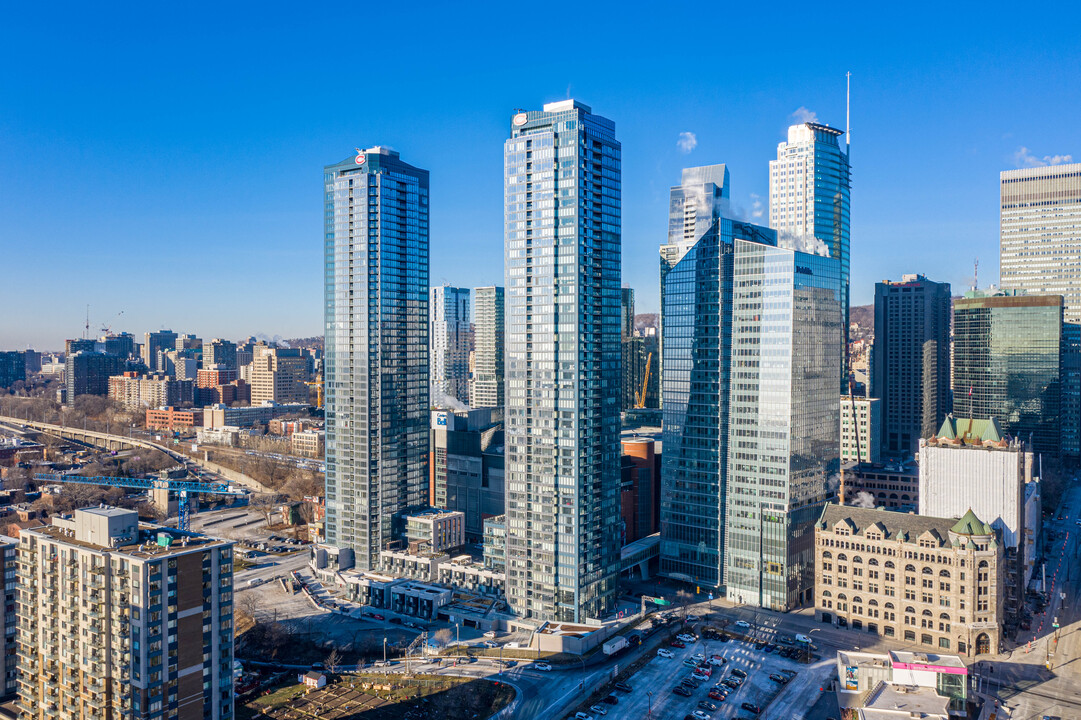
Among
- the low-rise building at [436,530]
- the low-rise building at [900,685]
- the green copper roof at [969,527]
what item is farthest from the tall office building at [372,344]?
the green copper roof at [969,527]

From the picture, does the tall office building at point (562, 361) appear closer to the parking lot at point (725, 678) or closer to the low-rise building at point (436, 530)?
the parking lot at point (725, 678)

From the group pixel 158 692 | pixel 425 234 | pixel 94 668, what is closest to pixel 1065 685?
pixel 158 692

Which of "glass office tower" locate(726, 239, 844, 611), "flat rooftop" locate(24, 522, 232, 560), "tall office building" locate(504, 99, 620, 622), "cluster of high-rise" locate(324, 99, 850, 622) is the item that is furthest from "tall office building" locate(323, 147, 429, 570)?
"flat rooftop" locate(24, 522, 232, 560)

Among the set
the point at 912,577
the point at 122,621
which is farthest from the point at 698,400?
the point at 122,621

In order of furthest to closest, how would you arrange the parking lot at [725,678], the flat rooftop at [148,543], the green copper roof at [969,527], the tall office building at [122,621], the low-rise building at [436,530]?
the low-rise building at [436,530]
the green copper roof at [969,527]
the parking lot at [725,678]
the flat rooftop at [148,543]
the tall office building at [122,621]

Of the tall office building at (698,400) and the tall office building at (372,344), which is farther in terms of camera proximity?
the tall office building at (372,344)

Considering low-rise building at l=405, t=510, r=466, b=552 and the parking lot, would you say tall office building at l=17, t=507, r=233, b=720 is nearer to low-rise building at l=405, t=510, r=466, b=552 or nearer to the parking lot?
the parking lot

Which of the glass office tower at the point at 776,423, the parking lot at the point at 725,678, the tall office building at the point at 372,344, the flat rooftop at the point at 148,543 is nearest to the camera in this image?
the flat rooftop at the point at 148,543
